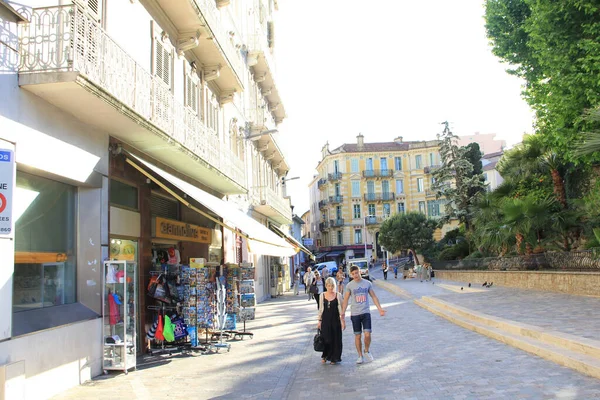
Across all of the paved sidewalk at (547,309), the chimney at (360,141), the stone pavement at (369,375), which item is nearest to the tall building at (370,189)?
the chimney at (360,141)

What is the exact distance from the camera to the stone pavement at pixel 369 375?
7031 mm

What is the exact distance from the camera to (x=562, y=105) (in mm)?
15500

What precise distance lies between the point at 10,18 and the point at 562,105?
14034mm

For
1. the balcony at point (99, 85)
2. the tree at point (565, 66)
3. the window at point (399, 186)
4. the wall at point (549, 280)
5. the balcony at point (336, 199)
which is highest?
the window at point (399, 186)

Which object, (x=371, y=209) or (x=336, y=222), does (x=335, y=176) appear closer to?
(x=336, y=222)

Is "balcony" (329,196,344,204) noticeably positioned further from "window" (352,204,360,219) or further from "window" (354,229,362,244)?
"window" (354,229,362,244)

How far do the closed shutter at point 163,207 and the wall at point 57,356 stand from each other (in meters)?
3.96

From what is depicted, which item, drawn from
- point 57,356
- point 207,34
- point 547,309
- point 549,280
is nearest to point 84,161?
point 57,356

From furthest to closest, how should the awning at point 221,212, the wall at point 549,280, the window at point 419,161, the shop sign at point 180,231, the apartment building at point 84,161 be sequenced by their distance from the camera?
the window at point 419,161
the wall at point 549,280
the shop sign at point 180,231
the awning at point 221,212
the apartment building at point 84,161

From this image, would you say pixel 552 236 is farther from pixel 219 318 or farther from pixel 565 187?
pixel 219 318

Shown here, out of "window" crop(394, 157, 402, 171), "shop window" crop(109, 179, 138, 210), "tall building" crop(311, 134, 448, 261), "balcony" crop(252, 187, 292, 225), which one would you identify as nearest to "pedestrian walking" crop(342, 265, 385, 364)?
"shop window" crop(109, 179, 138, 210)

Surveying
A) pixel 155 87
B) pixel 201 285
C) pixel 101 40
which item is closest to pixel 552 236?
pixel 201 285

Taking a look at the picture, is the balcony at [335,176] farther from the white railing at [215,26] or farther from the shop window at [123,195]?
the shop window at [123,195]

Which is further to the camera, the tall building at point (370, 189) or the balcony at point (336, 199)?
the balcony at point (336, 199)
